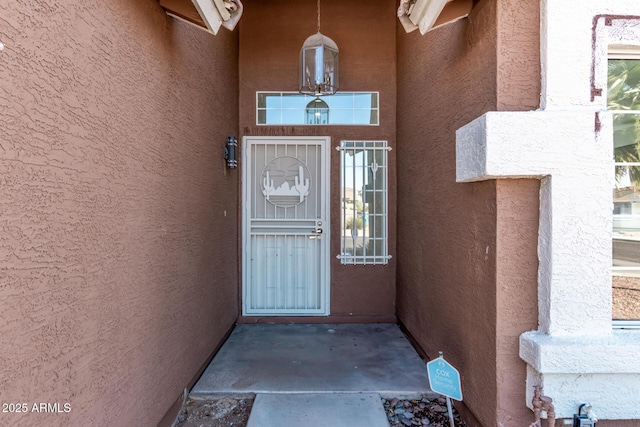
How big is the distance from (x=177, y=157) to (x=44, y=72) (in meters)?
1.31

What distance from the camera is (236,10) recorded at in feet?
8.39

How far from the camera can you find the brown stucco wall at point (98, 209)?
1231mm

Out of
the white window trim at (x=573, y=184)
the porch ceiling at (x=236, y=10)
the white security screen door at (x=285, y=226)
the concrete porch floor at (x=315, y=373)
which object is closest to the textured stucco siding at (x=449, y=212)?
the porch ceiling at (x=236, y=10)

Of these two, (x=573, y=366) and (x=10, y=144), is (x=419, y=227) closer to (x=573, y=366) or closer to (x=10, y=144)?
(x=573, y=366)

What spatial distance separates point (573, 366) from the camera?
1856 mm

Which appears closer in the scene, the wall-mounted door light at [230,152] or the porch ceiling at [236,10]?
the porch ceiling at [236,10]

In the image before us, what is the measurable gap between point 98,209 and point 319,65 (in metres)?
2.94

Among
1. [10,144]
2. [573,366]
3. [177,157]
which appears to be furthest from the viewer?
[177,157]

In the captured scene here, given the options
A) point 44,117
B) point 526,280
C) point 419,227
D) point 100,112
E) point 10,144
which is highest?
point 100,112

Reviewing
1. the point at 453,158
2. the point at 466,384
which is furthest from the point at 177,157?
the point at 466,384

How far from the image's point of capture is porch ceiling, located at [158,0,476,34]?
2.25 metres

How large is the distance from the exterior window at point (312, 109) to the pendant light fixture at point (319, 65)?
0.44 metres

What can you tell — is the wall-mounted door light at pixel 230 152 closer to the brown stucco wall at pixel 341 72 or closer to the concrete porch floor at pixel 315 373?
the brown stucco wall at pixel 341 72

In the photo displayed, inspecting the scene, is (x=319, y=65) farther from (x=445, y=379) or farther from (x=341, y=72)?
(x=445, y=379)
